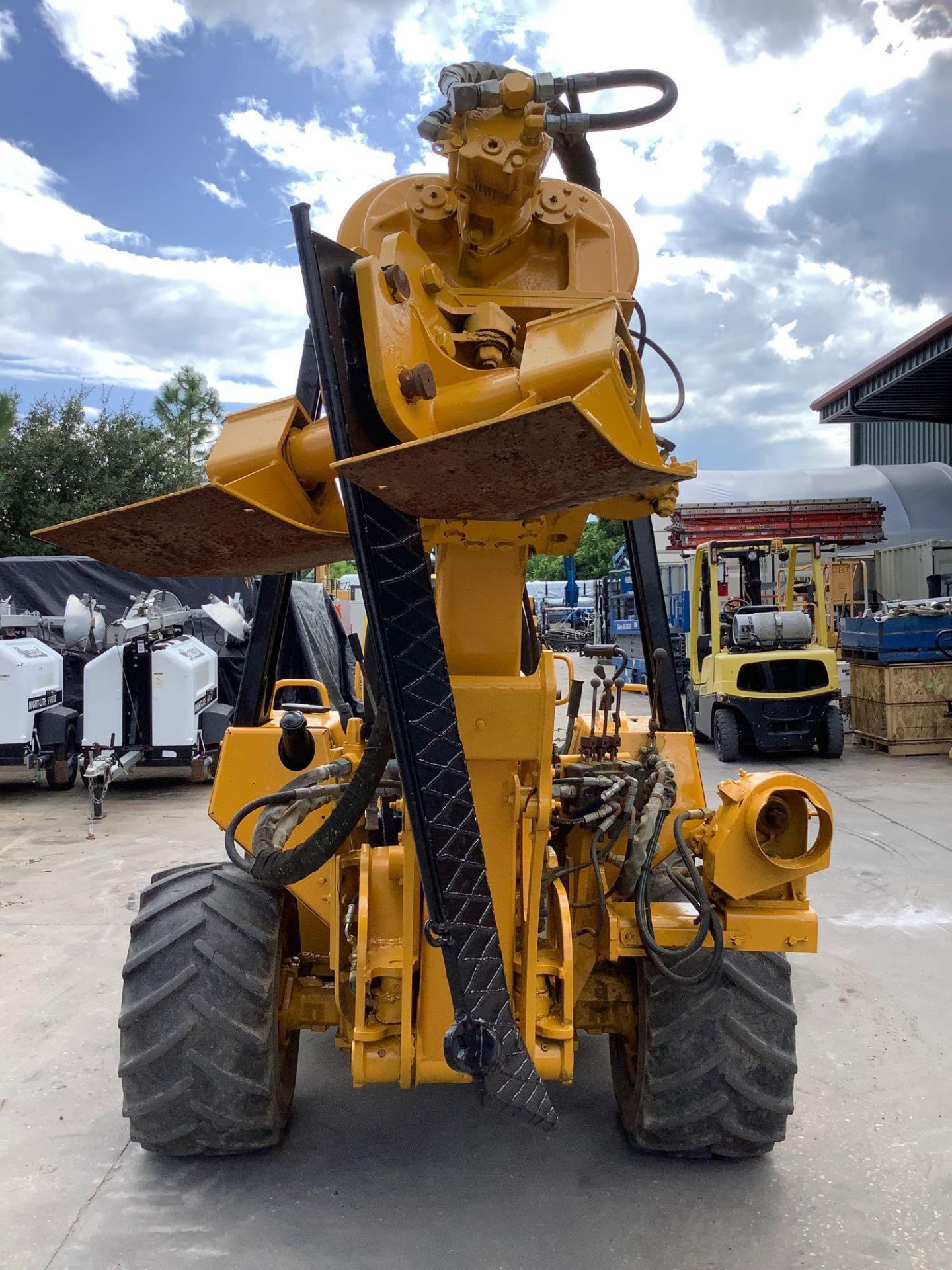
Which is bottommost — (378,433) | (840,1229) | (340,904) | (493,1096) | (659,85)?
(840,1229)

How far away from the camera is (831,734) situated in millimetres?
10688

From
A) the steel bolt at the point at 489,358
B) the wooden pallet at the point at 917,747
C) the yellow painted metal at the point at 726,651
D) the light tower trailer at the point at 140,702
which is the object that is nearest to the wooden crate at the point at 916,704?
the wooden pallet at the point at 917,747

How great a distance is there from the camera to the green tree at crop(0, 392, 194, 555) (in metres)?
21.6

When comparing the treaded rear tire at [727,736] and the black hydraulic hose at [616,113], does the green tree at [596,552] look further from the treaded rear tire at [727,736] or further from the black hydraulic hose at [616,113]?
the black hydraulic hose at [616,113]

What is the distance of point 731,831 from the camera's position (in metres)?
2.50

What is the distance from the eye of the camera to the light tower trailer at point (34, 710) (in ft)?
28.7

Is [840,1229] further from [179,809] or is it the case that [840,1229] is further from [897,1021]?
[179,809]

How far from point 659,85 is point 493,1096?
101 inches

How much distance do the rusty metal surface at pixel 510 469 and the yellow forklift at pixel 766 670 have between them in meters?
9.07

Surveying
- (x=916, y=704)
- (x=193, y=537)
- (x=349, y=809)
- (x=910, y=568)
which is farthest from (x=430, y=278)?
(x=910, y=568)

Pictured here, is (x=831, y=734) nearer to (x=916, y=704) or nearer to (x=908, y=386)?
(x=916, y=704)

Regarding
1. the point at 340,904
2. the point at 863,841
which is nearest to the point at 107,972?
the point at 340,904

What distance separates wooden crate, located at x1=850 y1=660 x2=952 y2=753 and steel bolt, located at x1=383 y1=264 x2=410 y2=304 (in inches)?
398

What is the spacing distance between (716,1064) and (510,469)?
1988 mm
